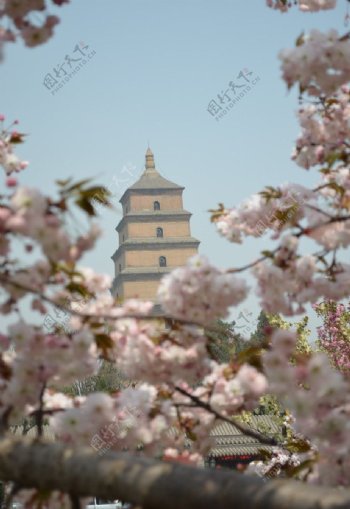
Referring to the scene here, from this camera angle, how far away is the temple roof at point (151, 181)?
246 ft

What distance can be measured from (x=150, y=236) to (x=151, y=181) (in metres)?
6.75

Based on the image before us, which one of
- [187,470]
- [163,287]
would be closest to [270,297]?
[163,287]

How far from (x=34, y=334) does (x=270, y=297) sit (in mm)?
1057

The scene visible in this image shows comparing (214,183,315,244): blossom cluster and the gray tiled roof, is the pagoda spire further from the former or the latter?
(214,183,315,244): blossom cluster

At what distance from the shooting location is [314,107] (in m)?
3.61

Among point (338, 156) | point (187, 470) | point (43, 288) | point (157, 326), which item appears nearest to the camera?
point (187, 470)

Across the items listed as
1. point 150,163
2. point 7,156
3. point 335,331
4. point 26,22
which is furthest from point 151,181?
point 26,22

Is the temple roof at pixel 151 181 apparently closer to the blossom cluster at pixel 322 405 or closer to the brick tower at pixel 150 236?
the brick tower at pixel 150 236

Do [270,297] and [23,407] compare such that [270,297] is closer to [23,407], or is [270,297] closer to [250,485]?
[23,407]

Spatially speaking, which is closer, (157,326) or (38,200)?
(38,200)

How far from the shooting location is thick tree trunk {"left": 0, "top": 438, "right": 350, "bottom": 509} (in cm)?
164

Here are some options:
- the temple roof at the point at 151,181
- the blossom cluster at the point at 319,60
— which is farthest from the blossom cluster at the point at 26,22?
the temple roof at the point at 151,181

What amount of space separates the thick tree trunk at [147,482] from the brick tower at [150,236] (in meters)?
66.5

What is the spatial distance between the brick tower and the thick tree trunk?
218 feet
